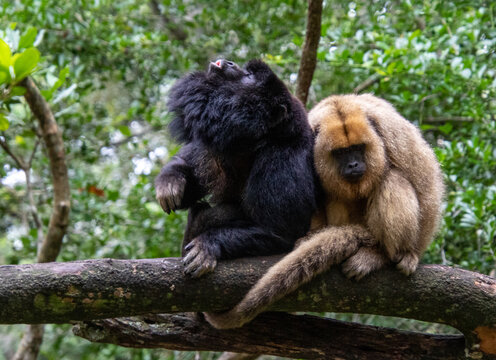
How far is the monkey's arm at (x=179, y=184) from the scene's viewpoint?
10.3 ft

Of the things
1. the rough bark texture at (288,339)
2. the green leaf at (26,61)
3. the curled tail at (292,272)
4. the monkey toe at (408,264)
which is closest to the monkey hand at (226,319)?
the curled tail at (292,272)

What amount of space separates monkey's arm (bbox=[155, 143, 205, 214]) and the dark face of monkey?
1.01 meters

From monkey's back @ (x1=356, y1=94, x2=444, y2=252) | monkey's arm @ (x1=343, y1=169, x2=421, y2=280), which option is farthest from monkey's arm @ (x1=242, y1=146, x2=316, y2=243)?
monkey's back @ (x1=356, y1=94, x2=444, y2=252)

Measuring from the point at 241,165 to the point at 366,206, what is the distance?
34.3 inches

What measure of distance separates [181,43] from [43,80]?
2103 mm

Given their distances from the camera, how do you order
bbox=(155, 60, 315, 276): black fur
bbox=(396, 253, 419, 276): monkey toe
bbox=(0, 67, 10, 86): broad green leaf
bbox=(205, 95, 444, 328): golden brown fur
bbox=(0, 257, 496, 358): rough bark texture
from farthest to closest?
bbox=(0, 67, 10, 86): broad green leaf
bbox=(155, 60, 315, 276): black fur
bbox=(396, 253, 419, 276): monkey toe
bbox=(205, 95, 444, 328): golden brown fur
bbox=(0, 257, 496, 358): rough bark texture

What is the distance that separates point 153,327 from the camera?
302 centimetres

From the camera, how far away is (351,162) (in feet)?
9.73

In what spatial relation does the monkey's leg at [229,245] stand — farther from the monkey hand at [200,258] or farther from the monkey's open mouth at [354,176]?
the monkey's open mouth at [354,176]

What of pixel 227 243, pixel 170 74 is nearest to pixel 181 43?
A: pixel 170 74

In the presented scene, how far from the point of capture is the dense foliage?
443 cm

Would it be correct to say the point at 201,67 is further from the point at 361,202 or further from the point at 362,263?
the point at 362,263

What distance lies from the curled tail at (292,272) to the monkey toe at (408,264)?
270mm

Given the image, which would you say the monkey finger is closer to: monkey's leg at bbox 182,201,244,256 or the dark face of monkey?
monkey's leg at bbox 182,201,244,256
